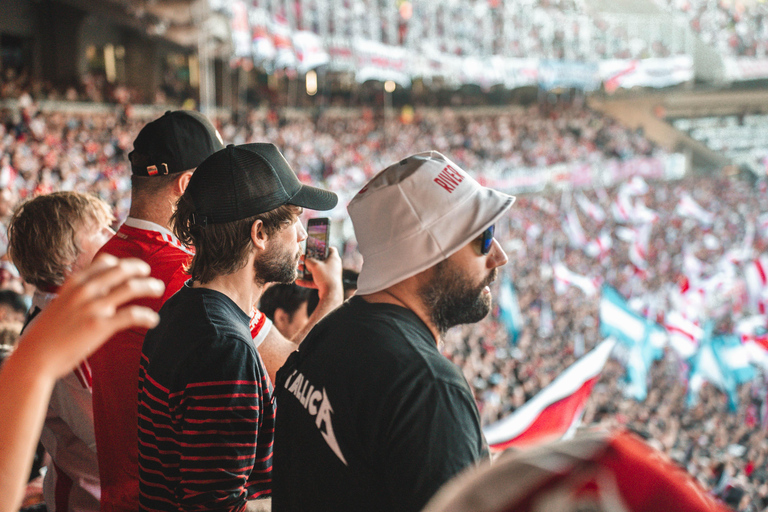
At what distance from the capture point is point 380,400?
126 centimetres

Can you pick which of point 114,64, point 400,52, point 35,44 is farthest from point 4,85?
point 400,52

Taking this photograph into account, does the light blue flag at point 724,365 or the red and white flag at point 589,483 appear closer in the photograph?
the red and white flag at point 589,483

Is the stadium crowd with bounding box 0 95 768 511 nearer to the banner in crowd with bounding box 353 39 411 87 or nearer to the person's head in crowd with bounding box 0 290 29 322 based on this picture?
the person's head in crowd with bounding box 0 290 29 322

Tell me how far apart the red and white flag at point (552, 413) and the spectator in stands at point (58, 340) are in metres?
3.25

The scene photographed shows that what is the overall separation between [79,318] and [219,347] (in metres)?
0.83

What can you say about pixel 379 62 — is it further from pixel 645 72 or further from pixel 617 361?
pixel 645 72

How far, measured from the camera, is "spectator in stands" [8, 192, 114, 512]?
7.73ft

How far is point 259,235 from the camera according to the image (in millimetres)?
2008

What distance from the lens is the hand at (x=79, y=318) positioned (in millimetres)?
869

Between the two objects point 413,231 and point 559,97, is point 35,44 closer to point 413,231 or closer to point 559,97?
point 413,231

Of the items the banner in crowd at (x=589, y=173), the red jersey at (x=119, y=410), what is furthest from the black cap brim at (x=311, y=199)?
the banner in crowd at (x=589, y=173)

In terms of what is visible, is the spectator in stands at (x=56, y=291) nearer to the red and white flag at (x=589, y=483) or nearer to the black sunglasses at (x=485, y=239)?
the black sunglasses at (x=485, y=239)

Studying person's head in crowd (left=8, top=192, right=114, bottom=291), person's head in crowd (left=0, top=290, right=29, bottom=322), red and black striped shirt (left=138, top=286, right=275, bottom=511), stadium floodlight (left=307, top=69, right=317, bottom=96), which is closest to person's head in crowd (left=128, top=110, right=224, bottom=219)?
person's head in crowd (left=8, top=192, right=114, bottom=291)

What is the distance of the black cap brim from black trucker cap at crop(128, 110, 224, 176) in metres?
0.49
